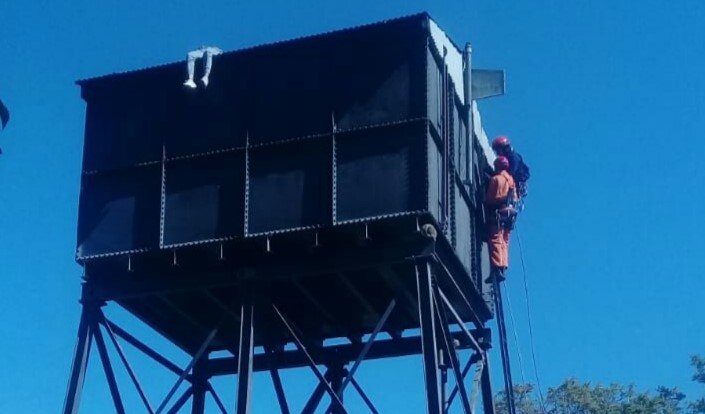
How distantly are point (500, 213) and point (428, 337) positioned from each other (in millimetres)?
3795

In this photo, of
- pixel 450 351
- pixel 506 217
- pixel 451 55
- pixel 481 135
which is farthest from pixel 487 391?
pixel 451 55

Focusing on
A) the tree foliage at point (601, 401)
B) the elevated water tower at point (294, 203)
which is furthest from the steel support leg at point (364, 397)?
the tree foliage at point (601, 401)

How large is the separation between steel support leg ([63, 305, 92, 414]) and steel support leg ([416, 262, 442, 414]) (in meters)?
5.18

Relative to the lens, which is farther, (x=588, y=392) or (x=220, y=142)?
(x=588, y=392)

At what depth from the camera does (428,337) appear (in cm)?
1526

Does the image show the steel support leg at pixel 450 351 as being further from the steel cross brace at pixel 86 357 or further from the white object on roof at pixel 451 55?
the steel cross brace at pixel 86 357

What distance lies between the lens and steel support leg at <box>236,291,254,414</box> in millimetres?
15744

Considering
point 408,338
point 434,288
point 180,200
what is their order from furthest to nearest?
point 408,338 → point 180,200 → point 434,288

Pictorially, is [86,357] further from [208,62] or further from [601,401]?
[601,401]

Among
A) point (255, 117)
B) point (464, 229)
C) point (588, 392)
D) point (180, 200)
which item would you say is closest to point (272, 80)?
point (255, 117)

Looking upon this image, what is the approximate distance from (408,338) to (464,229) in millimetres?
2107

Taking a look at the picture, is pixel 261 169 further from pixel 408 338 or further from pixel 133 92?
pixel 408 338

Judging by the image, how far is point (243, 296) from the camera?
16.3 metres

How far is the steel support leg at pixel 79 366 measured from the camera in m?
16.5
